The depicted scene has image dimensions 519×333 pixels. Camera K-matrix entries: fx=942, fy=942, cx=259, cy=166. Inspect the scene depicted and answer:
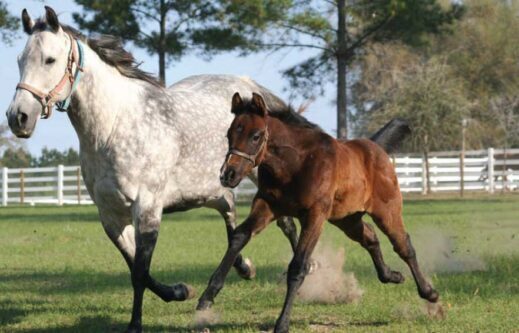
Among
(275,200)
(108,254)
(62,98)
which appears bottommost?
(108,254)

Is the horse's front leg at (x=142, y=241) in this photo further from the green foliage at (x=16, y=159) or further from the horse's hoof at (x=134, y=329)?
the green foliage at (x=16, y=159)

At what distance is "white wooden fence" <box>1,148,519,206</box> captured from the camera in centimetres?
3791

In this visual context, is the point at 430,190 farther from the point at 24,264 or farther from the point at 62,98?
the point at 62,98

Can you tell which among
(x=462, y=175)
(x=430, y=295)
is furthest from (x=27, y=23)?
(x=462, y=175)

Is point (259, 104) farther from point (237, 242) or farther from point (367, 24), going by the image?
point (367, 24)

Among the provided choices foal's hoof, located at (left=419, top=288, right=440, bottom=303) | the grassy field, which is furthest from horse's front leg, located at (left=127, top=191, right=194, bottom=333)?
foal's hoof, located at (left=419, top=288, right=440, bottom=303)

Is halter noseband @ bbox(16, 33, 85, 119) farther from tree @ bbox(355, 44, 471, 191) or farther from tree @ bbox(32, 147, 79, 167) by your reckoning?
tree @ bbox(32, 147, 79, 167)

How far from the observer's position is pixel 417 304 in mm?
8555

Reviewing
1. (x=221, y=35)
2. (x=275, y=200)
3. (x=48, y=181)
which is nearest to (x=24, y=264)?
(x=275, y=200)

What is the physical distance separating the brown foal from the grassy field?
0.65 m

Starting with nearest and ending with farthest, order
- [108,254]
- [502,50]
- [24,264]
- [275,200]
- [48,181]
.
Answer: [275,200], [24,264], [108,254], [48,181], [502,50]

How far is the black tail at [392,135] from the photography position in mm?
9047

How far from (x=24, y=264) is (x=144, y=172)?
22.4ft

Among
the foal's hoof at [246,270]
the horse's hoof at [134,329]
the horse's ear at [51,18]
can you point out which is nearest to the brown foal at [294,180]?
the horse's hoof at [134,329]
